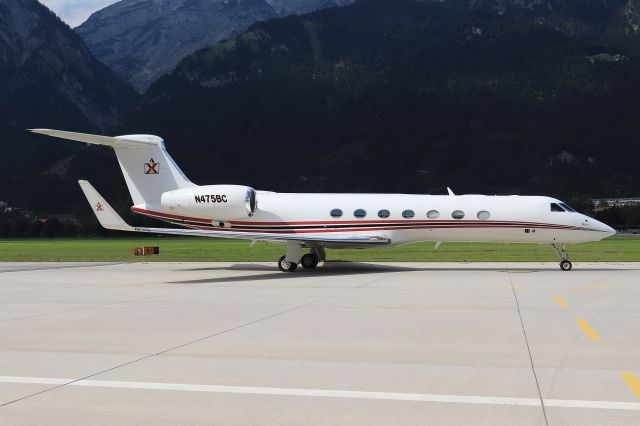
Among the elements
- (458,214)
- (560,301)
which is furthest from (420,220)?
(560,301)

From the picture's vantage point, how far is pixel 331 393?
24.2ft

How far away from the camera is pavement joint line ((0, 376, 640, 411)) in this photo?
272 inches

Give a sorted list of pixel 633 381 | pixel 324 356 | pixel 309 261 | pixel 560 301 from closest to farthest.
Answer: pixel 633 381, pixel 324 356, pixel 560 301, pixel 309 261

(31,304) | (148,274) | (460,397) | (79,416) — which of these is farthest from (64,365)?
(148,274)

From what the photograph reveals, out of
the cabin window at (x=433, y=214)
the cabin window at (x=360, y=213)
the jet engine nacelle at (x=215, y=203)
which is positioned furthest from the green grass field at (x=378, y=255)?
the jet engine nacelle at (x=215, y=203)

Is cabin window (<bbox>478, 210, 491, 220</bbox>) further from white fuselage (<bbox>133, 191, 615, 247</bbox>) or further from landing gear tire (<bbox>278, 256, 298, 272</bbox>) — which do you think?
landing gear tire (<bbox>278, 256, 298, 272</bbox>)

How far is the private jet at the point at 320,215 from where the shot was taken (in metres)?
24.5

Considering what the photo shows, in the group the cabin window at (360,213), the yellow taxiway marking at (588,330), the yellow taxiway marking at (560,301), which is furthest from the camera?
the cabin window at (360,213)

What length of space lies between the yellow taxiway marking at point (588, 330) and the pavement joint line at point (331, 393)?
3.94m

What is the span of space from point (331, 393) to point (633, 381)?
11.1 feet

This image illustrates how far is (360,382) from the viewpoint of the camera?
7867mm

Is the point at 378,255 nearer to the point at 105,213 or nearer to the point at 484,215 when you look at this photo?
the point at 484,215

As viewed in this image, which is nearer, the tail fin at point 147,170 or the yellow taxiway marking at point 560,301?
the yellow taxiway marking at point 560,301

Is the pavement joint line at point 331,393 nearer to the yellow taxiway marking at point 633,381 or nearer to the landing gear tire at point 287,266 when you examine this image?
the yellow taxiway marking at point 633,381
